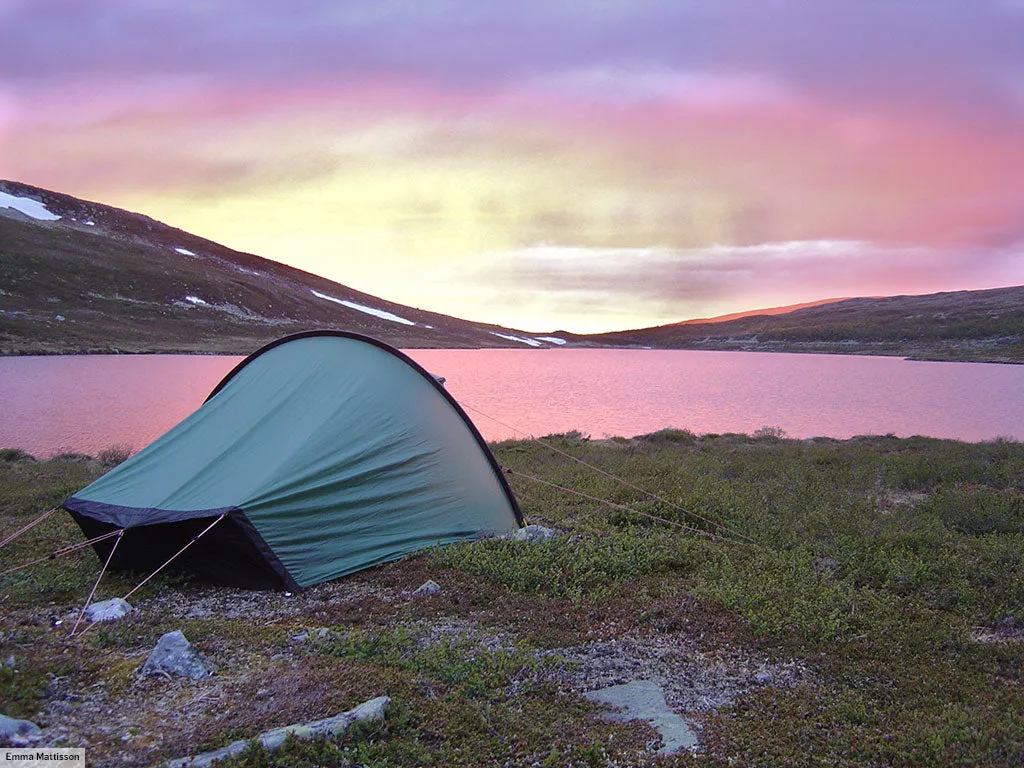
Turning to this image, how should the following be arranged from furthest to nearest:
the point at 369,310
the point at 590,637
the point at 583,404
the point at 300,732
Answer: the point at 369,310 < the point at 583,404 < the point at 590,637 < the point at 300,732

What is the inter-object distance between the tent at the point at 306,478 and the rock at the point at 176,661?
2.22m

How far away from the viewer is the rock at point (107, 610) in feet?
22.8

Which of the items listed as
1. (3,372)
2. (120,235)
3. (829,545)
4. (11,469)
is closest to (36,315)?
(3,372)

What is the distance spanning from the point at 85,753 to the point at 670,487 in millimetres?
10848

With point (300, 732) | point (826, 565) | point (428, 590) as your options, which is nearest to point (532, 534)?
point (428, 590)

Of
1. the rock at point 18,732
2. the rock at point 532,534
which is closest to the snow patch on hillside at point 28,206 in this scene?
the rock at point 532,534

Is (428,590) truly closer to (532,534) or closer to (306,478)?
(306,478)

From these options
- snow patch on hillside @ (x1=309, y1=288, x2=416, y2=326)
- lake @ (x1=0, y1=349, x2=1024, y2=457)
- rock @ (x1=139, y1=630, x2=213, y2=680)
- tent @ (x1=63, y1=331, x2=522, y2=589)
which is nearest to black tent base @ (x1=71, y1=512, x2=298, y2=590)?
tent @ (x1=63, y1=331, x2=522, y2=589)

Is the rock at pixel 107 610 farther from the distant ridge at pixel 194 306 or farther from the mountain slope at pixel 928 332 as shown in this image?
the mountain slope at pixel 928 332

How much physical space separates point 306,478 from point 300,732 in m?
4.40

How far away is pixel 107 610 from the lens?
7094 mm

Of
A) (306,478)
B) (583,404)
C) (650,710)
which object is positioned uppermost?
(306,478)

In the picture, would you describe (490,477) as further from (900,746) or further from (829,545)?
(900,746)

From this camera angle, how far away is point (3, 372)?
150 feet
